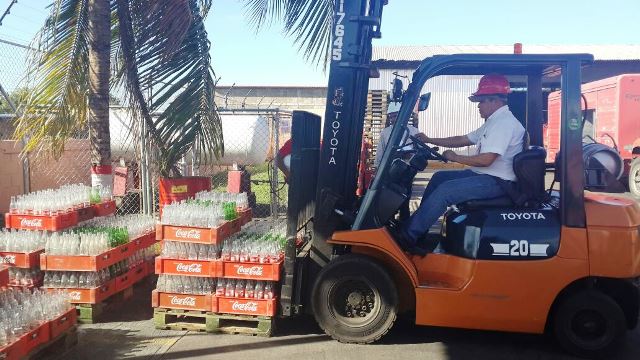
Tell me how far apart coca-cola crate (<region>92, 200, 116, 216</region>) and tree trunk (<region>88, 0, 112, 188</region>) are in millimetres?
476

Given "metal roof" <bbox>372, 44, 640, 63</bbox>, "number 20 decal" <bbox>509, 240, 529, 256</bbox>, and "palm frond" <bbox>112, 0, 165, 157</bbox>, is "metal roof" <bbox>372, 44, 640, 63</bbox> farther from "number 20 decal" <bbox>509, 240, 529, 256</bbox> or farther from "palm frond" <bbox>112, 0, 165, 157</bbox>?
"number 20 decal" <bbox>509, 240, 529, 256</bbox>

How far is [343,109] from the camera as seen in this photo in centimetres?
487

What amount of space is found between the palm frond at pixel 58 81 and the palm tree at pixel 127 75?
0.01 meters

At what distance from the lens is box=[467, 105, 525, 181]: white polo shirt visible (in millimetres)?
4652

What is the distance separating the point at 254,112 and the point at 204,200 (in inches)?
144

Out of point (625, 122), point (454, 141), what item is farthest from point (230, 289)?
point (625, 122)

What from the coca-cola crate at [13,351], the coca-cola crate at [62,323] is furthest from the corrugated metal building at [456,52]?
the coca-cola crate at [13,351]

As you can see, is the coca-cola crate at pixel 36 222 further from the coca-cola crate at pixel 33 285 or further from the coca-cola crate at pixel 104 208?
the coca-cola crate at pixel 104 208

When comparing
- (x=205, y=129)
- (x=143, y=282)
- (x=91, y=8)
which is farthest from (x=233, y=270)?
(x=91, y=8)

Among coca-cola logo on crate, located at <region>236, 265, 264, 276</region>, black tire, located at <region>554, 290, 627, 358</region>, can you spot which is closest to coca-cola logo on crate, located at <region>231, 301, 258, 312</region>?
coca-cola logo on crate, located at <region>236, 265, 264, 276</region>

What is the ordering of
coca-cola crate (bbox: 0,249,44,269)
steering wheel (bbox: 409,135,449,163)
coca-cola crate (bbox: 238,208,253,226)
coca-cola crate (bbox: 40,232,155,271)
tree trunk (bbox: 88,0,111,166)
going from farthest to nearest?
1. tree trunk (bbox: 88,0,111,166)
2. coca-cola crate (bbox: 238,208,253,226)
3. coca-cola crate (bbox: 0,249,44,269)
4. coca-cola crate (bbox: 40,232,155,271)
5. steering wheel (bbox: 409,135,449,163)

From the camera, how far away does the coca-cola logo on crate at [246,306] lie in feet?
16.3

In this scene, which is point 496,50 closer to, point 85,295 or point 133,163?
point 133,163

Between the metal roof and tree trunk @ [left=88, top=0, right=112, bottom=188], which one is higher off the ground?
the metal roof
